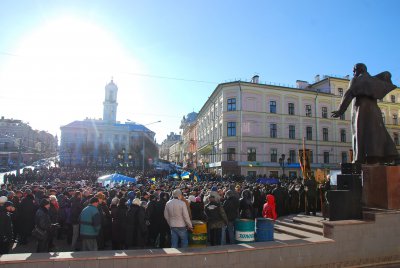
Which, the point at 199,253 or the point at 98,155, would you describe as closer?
the point at 199,253

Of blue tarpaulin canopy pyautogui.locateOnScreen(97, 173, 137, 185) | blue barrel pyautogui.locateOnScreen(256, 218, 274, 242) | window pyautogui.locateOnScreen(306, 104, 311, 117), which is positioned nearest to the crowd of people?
blue barrel pyautogui.locateOnScreen(256, 218, 274, 242)

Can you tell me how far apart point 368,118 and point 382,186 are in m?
1.94

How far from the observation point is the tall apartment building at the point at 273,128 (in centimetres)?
4450

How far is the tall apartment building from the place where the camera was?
4450 centimetres

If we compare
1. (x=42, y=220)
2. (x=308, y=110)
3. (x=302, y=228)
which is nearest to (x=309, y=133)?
(x=308, y=110)

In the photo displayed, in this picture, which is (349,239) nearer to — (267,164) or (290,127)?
(267,164)

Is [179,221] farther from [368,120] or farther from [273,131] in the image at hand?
[273,131]

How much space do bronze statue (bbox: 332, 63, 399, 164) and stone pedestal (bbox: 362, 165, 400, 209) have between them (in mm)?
564

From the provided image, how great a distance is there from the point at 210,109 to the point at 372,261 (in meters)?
48.8

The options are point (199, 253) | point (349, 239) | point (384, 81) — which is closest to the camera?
point (199, 253)

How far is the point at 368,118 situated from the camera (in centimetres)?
888

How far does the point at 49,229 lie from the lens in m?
8.59

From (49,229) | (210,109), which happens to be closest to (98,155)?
(210,109)

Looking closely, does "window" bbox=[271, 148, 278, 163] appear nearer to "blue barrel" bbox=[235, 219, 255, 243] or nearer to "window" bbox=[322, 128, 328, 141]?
"window" bbox=[322, 128, 328, 141]
